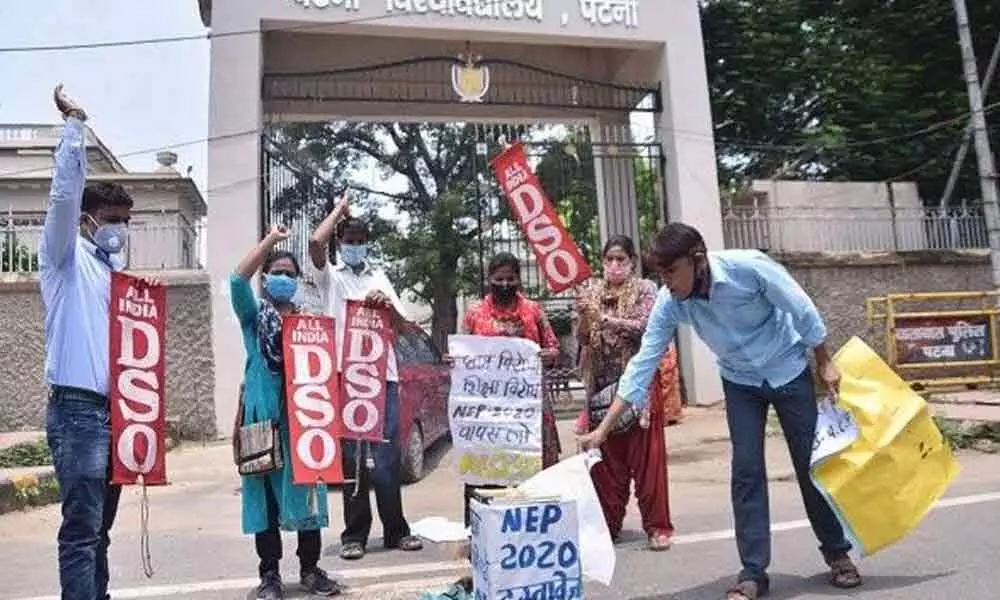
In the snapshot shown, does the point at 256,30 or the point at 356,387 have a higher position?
the point at 256,30

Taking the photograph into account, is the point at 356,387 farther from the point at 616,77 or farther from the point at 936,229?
the point at 936,229

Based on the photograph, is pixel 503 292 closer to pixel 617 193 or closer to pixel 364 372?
pixel 364 372

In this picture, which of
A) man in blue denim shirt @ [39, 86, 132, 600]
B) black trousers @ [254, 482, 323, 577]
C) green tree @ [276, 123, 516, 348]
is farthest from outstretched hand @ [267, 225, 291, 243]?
green tree @ [276, 123, 516, 348]

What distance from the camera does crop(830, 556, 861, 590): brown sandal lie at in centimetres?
408

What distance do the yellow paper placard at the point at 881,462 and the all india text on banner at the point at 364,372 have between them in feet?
7.64

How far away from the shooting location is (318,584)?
14.4ft

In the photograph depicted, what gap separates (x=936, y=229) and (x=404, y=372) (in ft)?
32.1

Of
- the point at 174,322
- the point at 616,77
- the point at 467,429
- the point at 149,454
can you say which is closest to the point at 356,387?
the point at 467,429

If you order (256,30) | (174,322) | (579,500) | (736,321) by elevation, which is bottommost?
(579,500)

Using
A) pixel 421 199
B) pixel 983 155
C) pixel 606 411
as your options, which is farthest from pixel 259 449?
pixel 421 199

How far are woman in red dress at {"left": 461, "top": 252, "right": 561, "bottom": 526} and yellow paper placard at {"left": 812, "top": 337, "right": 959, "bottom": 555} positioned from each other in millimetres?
1629

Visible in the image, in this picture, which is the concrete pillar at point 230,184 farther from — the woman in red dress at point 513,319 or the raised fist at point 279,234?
the raised fist at point 279,234

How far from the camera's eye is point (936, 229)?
13906 mm

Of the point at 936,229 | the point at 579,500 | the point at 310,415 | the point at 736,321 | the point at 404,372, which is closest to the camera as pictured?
the point at 579,500
